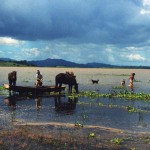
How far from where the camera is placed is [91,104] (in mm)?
32531

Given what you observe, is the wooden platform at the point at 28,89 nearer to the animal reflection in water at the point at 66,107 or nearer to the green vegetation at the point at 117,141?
the animal reflection in water at the point at 66,107

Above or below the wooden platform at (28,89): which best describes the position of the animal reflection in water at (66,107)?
below

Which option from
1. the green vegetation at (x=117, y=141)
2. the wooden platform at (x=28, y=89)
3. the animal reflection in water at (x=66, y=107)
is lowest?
the green vegetation at (x=117, y=141)

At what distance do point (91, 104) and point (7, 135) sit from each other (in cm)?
1513

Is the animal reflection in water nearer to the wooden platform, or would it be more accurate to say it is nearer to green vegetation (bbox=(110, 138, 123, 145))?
the wooden platform

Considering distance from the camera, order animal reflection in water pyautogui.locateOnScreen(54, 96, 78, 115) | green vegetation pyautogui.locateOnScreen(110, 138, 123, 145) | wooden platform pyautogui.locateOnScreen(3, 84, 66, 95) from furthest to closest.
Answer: wooden platform pyautogui.locateOnScreen(3, 84, 66, 95), animal reflection in water pyautogui.locateOnScreen(54, 96, 78, 115), green vegetation pyautogui.locateOnScreen(110, 138, 123, 145)

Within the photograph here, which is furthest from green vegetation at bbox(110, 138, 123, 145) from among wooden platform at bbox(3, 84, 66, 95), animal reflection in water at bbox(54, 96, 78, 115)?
wooden platform at bbox(3, 84, 66, 95)

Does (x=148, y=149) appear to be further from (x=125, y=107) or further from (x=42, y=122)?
(x=125, y=107)

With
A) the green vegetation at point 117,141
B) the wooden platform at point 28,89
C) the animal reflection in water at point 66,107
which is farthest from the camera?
the wooden platform at point 28,89

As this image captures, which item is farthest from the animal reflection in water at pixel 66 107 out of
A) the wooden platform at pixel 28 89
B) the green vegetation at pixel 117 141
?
the green vegetation at pixel 117 141

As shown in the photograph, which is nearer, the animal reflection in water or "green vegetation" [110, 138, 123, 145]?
"green vegetation" [110, 138, 123, 145]

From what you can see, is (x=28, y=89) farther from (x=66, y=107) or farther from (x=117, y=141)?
(x=117, y=141)

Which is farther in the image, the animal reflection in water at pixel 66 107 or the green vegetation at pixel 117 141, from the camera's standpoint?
the animal reflection in water at pixel 66 107

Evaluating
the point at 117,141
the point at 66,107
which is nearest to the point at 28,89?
the point at 66,107
